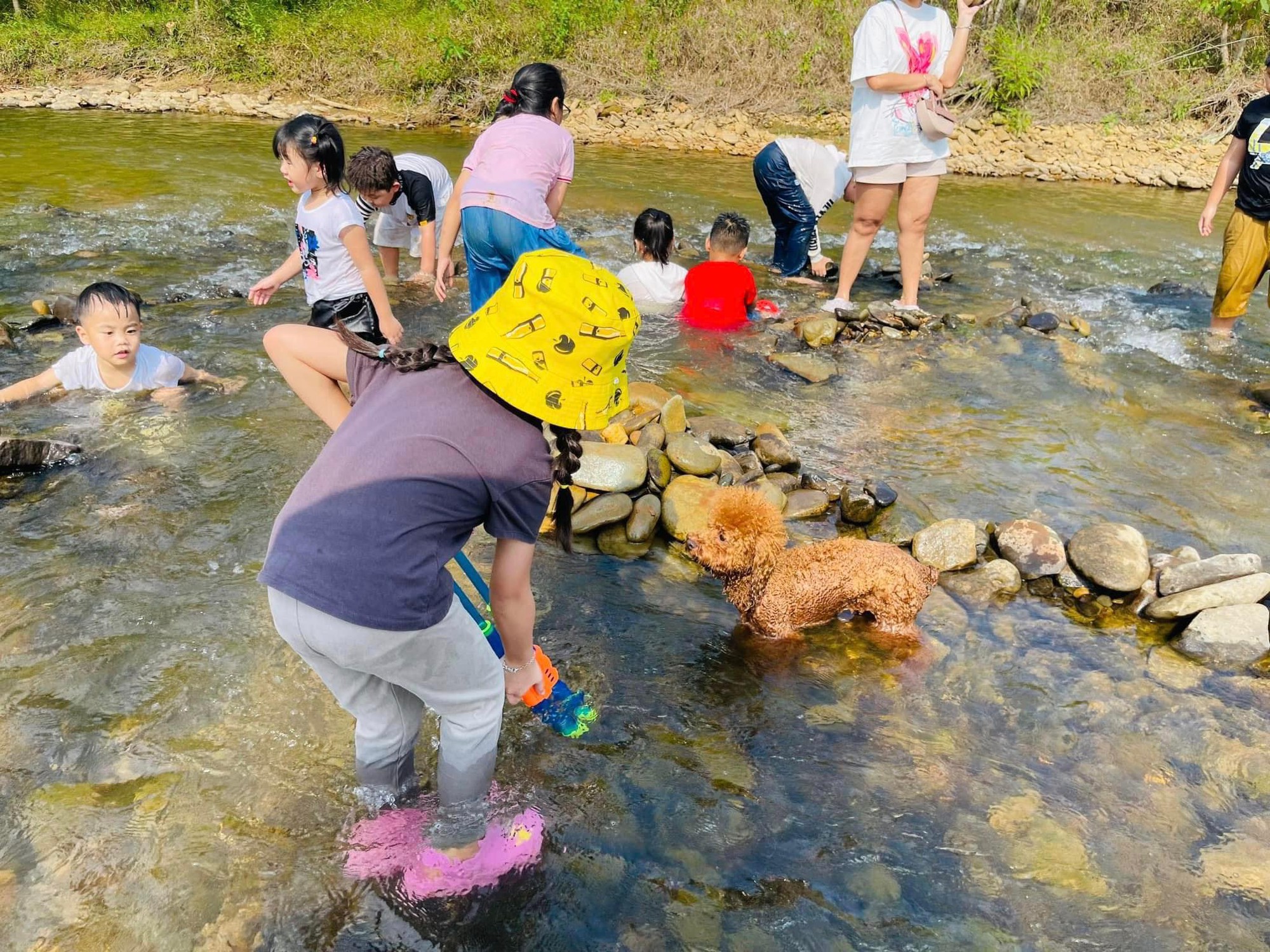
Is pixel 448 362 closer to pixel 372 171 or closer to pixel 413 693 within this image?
pixel 413 693

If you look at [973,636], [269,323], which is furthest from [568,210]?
[973,636]

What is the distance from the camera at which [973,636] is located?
331cm

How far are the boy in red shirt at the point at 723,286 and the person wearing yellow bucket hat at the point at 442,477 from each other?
423 centimetres

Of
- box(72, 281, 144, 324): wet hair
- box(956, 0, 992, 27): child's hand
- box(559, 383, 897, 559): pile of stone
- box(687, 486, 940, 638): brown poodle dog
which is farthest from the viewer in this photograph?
box(956, 0, 992, 27): child's hand

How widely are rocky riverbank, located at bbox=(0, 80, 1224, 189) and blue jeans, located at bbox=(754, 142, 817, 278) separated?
5.51m

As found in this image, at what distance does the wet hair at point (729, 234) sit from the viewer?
20.2 ft

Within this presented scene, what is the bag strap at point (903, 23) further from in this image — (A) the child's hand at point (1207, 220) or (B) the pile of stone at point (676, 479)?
(B) the pile of stone at point (676, 479)

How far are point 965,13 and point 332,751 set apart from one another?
17.3 ft

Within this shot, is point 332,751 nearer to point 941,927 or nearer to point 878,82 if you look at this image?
point 941,927

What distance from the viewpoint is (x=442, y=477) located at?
1.80 m

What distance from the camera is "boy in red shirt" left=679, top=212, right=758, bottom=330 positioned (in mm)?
6125

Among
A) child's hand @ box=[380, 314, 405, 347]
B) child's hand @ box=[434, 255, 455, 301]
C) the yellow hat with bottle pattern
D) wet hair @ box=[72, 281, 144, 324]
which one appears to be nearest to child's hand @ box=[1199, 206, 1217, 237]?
child's hand @ box=[434, 255, 455, 301]

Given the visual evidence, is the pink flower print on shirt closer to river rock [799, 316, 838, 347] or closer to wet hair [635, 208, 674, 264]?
river rock [799, 316, 838, 347]

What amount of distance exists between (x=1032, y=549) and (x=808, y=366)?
2275 mm
